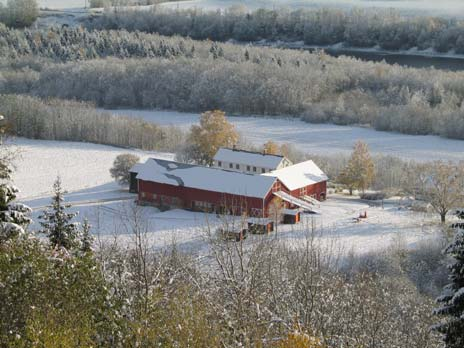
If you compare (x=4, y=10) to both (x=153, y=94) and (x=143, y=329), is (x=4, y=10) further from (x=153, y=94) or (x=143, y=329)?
(x=143, y=329)

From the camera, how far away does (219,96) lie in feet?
205

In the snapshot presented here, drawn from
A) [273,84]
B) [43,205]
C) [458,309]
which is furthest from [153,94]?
[458,309]

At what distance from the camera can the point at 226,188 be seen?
33.0 meters

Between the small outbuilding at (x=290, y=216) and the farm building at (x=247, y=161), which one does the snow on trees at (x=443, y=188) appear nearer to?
the small outbuilding at (x=290, y=216)

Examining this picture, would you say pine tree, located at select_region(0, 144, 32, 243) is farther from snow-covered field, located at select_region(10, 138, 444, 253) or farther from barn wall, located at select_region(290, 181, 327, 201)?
barn wall, located at select_region(290, 181, 327, 201)

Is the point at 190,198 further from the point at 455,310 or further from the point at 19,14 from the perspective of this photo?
the point at 19,14

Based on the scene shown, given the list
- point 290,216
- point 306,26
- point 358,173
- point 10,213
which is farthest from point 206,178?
point 306,26

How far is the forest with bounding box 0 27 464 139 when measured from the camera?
56719 millimetres

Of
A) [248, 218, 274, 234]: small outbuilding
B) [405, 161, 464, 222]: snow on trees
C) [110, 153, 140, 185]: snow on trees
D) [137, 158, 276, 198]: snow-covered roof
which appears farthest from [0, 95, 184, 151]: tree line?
[405, 161, 464, 222]: snow on trees

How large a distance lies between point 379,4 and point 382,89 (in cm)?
4210

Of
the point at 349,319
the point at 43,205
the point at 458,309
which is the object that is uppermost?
the point at 458,309

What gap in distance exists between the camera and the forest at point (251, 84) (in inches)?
2233

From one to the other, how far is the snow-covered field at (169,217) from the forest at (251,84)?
18.7 m

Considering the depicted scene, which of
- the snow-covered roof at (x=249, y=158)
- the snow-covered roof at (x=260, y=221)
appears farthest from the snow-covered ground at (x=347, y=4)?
the snow-covered roof at (x=260, y=221)
